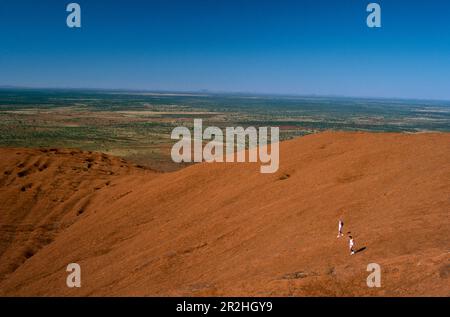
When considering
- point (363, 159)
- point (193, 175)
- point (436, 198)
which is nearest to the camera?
point (436, 198)

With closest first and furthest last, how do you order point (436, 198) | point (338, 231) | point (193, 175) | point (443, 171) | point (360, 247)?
1. point (360, 247)
2. point (338, 231)
3. point (436, 198)
4. point (443, 171)
5. point (193, 175)

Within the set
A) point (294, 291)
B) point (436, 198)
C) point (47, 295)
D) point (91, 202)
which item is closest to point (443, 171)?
point (436, 198)

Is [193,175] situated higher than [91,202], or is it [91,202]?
[193,175]
